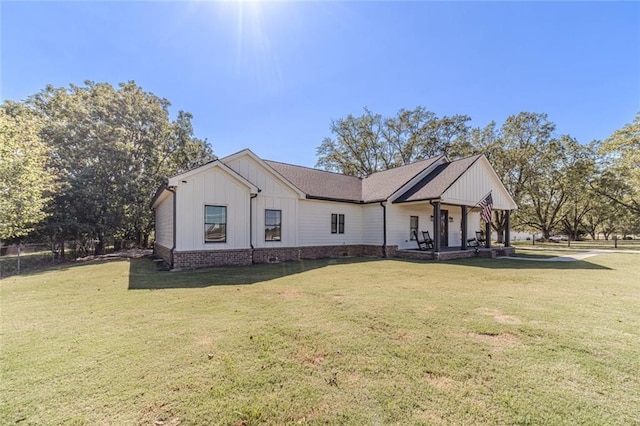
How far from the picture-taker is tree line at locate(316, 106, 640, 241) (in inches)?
1174

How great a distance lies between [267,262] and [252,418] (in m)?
10.1

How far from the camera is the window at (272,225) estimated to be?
1262 cm

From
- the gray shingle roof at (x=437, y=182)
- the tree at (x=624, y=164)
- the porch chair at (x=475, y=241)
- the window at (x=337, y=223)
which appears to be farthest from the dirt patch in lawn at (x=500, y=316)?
the tree at (x=624, y=164)

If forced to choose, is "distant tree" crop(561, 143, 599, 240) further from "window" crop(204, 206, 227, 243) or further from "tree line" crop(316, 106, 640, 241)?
"window" crop(204, 206, 227, 243)

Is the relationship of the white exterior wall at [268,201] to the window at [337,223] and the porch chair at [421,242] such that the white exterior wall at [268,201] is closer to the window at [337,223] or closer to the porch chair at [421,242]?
the window at [337,223]

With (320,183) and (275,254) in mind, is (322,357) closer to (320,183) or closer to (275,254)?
(275,254)

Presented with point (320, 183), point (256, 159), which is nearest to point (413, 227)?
point (320, 183)

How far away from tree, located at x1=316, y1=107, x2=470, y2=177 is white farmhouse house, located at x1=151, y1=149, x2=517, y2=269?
572 inches

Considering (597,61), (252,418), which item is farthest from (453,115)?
(252,418)

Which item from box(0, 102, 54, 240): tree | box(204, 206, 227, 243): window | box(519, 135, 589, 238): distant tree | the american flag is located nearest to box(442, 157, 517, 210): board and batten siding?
the american flag

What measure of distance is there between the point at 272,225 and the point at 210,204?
9.59 feet

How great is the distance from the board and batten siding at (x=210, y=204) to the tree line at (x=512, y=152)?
24089 mm

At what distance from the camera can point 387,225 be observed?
591 inches

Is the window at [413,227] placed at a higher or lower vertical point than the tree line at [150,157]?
lower
